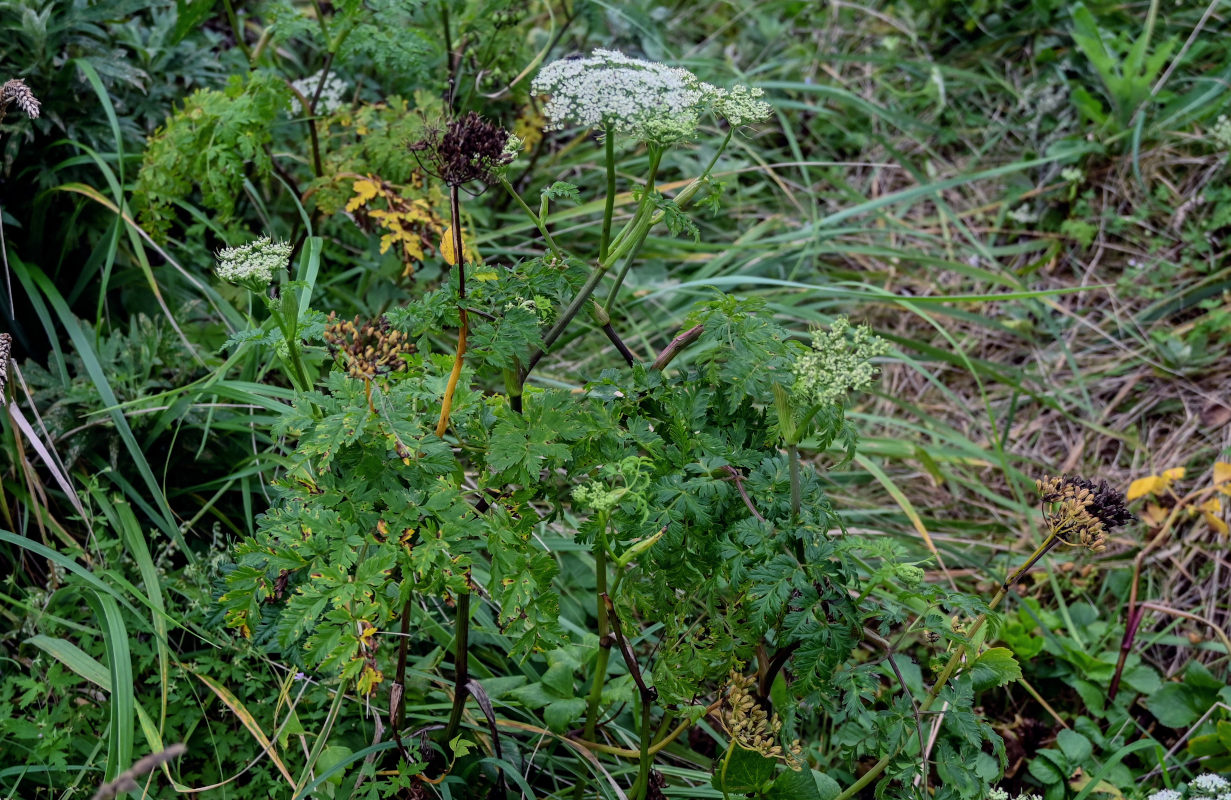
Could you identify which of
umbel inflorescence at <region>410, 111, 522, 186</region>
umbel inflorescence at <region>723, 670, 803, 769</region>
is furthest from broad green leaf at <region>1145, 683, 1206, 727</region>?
umbel inflorescence at <region>410, 111, 522, 186</region>

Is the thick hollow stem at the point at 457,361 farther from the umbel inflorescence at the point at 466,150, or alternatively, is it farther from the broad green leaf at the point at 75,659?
the broad green leaf at the point at 75,659

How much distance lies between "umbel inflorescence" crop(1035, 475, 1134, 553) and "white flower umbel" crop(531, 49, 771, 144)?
0.75 metres

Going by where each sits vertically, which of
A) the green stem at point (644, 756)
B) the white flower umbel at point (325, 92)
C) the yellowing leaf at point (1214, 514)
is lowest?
the yellowing leaf at point (1214, 514)

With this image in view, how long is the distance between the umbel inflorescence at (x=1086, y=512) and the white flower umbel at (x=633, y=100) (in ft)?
2.46

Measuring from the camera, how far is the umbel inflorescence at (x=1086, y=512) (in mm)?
1462

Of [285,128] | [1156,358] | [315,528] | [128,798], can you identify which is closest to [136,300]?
[285,128]

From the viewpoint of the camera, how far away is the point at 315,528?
128cm

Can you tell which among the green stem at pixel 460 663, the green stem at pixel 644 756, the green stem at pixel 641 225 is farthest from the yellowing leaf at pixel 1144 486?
the green stem at pixel 460 663

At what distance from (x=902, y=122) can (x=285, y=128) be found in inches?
89.4

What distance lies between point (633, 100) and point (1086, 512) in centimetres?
92

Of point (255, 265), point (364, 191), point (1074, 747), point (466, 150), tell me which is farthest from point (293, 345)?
point (1074, 747)

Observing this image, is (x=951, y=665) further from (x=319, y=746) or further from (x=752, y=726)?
(x=319, y=746)

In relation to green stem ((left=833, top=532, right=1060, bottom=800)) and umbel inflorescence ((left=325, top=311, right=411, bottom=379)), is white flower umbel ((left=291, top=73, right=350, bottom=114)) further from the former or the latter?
green stem ((left=833, top=532, right=1060, bottom=800))

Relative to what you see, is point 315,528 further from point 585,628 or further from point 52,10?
point 52,10
